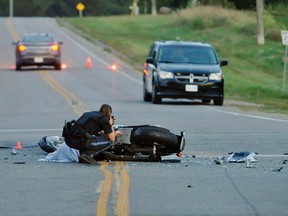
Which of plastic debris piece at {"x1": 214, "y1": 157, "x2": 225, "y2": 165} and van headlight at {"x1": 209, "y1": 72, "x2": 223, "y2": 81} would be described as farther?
van headlight at {"x1": 209, "y1": 72, "x2": 223, "y2": 81}

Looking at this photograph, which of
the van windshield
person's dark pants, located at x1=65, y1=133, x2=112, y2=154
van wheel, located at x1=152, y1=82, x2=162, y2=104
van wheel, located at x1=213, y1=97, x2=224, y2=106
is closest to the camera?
person's dark pants, located at x1=65, y1=133, x2=112, y2=154

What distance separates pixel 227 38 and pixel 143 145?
47.5m

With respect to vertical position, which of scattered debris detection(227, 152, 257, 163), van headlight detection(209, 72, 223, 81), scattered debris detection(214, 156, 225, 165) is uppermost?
scattered debris detection(227, 152, 257, 163)

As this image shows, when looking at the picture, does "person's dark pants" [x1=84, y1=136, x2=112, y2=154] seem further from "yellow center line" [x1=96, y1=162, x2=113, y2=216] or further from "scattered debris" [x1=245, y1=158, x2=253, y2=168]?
"scattered debris" [x1=245, y1=158, x2=253, y2=168]

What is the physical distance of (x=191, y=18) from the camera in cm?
7319

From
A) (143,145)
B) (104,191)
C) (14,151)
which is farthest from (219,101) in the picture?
(104,191)

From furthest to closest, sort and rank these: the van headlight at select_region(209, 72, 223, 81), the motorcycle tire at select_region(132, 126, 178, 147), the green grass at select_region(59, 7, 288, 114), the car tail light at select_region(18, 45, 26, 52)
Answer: the car tail light at select_region(18, 45, 26, 52) < the green grass at select_region(59, 7, 288, 114) < the van headlight at select_region(209, 72, 223, 81) < the motorcycle tire at select_region(132, 126, 178, 147)

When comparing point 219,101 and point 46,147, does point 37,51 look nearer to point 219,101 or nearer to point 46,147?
point 219,101

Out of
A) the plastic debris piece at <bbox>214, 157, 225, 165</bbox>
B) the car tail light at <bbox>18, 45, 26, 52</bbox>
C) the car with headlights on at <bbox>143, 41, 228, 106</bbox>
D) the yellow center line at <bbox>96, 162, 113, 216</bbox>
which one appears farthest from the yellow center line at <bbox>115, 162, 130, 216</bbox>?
the car tail light at <bbox>18, 45, 26, 52</bbox>

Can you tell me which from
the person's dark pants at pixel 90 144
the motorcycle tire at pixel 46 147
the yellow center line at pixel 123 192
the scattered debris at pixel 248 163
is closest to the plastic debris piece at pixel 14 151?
the motorcycle tire at pixel 46 147

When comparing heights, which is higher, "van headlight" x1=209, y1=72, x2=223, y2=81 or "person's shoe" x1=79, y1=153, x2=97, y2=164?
"person's shoe" x1=79, y1=153, x2=97, y2=164

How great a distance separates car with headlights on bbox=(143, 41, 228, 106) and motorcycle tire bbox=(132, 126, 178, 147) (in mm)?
14208

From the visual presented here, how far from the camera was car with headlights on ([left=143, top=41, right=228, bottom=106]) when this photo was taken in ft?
97.9

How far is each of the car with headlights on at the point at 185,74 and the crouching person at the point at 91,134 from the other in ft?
47.4
